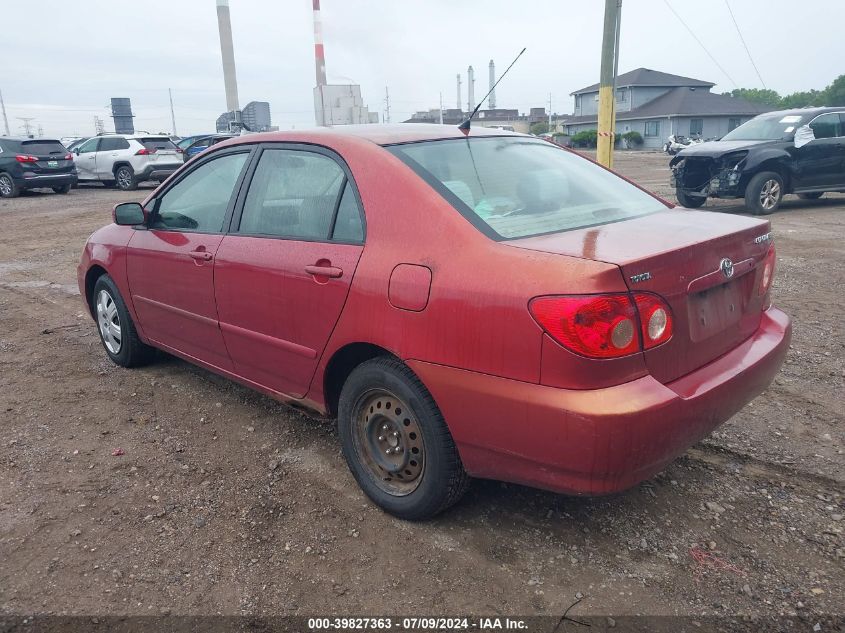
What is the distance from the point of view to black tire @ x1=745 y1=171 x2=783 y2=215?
35.4 feet

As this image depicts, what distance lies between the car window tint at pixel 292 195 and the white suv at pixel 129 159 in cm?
1676

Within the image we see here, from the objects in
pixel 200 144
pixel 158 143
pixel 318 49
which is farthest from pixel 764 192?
pixel 318 49

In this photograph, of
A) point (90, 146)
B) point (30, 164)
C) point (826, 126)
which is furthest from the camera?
point (90, 146)

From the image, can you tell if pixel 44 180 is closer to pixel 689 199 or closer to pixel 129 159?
pixel 129 159

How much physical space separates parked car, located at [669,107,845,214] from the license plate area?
29.7ft

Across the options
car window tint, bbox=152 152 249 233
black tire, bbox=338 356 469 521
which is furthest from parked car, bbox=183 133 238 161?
black tire, bbox=338 356 469 521

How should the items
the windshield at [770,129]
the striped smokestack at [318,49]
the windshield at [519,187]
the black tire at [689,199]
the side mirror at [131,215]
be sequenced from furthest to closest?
the striped smokestack at [318,49]
the black tire at [689,199]
the windshield at [770,129]
the side mirror at [131,215]
the windshield at [519,187]

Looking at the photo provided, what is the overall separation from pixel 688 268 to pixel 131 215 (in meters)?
3.27

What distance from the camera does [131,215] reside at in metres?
4.16

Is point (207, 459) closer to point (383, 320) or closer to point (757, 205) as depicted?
point (383, 320)

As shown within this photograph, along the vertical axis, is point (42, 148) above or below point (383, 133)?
below

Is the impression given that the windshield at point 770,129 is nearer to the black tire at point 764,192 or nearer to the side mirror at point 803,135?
the side mirror at point 803,135

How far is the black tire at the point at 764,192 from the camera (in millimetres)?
10789

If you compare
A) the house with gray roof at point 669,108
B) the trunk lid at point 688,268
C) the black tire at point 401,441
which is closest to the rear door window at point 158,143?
the black tire at point 401,441
